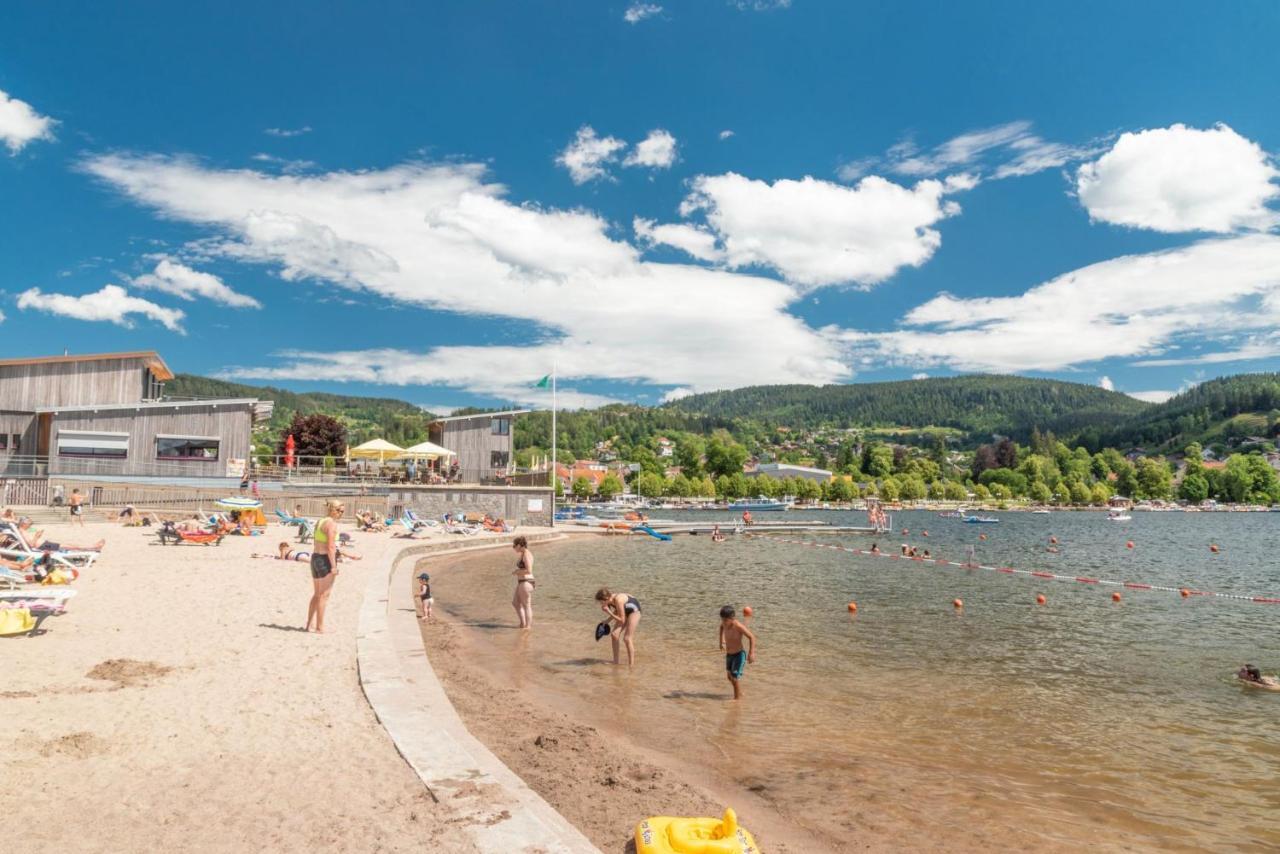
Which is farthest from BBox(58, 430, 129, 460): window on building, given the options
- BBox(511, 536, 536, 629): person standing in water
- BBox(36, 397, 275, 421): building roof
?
BBox(511, 536, 536, 629): person standing in water

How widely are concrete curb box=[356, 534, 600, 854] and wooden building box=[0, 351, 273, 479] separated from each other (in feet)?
97.1

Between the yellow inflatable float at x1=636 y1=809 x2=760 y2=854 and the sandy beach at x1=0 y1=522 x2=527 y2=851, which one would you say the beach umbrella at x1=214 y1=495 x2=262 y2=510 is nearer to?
the sandy beach at x1=0 y1=522 x2=527 y2=851

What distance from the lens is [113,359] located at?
121 ft

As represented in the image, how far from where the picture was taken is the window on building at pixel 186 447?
34.5m

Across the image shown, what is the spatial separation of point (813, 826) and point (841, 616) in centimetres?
1291

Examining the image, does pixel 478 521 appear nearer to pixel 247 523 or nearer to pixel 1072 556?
pixel 247 523

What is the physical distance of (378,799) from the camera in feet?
16.6

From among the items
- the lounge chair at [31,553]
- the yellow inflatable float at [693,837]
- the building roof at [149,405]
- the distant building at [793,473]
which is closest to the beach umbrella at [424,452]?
the building roof at [149,405]

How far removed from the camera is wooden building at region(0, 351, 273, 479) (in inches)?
1293

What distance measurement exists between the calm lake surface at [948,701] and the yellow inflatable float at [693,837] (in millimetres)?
1877

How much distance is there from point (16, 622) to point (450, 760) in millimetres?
8110

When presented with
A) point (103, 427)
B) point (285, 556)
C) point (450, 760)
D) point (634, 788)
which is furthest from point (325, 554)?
point (103, 427)

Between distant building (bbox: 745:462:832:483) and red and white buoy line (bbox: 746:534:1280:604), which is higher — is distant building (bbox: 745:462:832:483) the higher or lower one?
the higher one

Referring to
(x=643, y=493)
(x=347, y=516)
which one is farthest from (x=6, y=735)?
(x=643, y=493)
